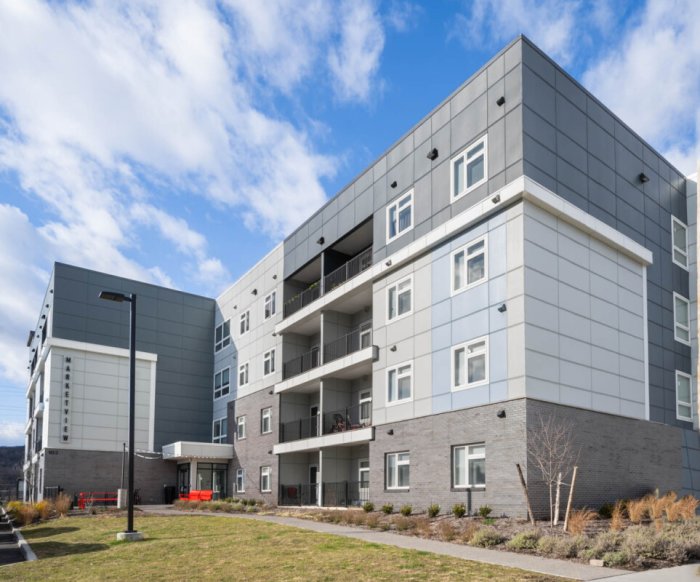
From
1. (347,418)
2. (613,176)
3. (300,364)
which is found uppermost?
(613,176)

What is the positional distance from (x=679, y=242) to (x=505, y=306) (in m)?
11.3

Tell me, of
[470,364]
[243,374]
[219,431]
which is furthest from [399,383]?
[219,431]

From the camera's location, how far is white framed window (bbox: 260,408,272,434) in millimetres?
35625

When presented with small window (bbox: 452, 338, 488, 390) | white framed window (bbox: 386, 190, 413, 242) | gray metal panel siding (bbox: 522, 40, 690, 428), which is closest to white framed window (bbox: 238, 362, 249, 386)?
white framed window (bbox: 386, 190, 413, 242)

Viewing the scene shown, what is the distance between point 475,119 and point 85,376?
95.5ft

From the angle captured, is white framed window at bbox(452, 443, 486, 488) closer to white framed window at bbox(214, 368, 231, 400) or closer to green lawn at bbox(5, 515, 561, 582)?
green lawn at bbox(5, 515, 561, 582)

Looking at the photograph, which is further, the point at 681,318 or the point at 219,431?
the point at 219,431

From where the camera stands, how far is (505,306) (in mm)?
20781

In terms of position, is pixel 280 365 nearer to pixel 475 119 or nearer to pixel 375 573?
pixel 475 119

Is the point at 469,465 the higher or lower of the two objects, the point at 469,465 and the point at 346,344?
the lower

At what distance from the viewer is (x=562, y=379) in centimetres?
2094

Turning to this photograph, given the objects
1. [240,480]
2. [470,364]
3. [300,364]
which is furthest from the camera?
[240,480]

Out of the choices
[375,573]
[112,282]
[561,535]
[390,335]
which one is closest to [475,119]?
[390,335]

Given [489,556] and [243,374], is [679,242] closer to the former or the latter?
[489,556]
